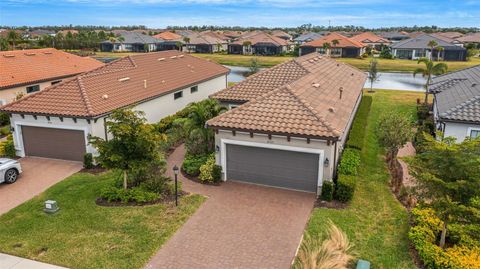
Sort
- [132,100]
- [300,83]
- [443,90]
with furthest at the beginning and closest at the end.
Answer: [443,90]
[132,100]
[300,83]

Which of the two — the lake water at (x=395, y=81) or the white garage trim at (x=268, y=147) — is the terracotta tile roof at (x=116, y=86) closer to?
the white garage trim at (x=268, y=147)

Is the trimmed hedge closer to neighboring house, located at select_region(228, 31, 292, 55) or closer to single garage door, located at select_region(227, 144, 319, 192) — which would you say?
Answer: single garage door, located at select_region(227, 144, 319, 192)

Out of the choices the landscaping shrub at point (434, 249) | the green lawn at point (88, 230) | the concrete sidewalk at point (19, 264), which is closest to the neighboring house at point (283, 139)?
the green lawn at point (88, 230)

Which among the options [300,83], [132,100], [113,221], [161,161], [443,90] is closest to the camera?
[113,221]

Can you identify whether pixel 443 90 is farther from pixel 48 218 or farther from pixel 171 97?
pixel 48 218

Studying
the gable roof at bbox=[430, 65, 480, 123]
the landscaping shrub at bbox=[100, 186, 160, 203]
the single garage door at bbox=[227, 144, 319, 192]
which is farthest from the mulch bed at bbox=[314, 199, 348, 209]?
the gable roof at bbox=[430, 65, 480, 123]

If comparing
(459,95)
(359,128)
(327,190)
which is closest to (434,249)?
(327,190)

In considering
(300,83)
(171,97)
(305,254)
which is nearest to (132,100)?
(171,97)
